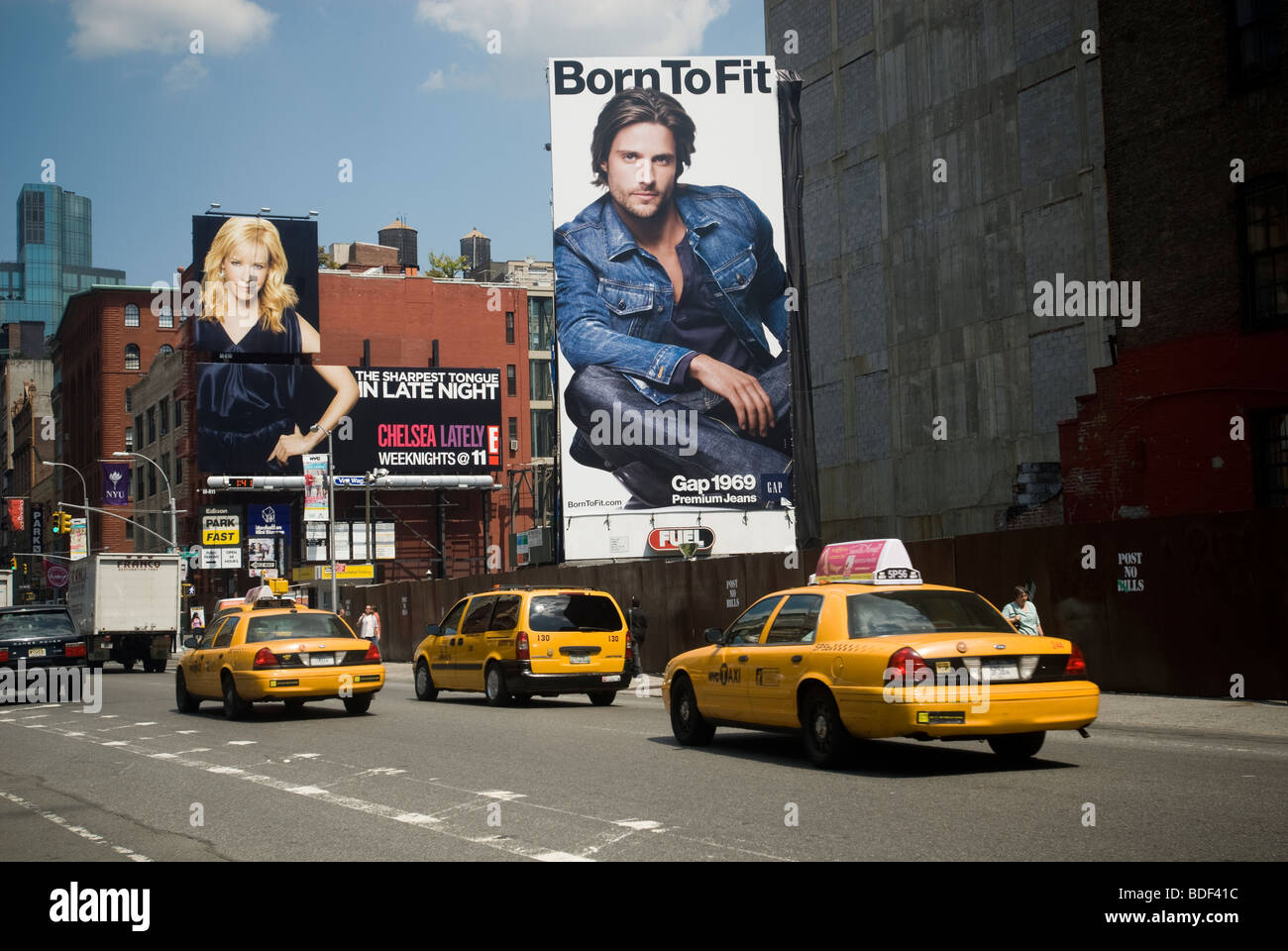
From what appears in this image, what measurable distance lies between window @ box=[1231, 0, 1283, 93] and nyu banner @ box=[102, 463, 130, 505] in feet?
198

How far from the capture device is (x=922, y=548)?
24.3 m

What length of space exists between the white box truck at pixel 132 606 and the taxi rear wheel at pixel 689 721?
28.7 m

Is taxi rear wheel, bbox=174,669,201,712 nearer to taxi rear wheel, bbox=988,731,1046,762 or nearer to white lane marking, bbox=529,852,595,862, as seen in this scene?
taxi rear wheel, bbox=988,731,1046,762

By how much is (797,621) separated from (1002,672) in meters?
2.03

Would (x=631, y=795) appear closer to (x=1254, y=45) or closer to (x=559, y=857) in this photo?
(x=559, y=857)

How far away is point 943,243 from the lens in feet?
132

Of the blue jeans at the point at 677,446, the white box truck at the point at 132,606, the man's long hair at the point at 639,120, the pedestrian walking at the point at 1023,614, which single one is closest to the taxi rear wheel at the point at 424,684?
the pedestrian walking at the point at 1023,614

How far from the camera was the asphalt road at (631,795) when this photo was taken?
8805 mm

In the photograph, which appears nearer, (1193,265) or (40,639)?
(1193,265)

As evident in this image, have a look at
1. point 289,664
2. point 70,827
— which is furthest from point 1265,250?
point 70,827

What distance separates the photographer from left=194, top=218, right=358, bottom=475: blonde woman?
245 feet

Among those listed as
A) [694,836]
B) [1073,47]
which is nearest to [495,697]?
[694,836]

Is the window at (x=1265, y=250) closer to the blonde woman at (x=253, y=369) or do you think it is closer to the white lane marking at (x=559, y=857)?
the white lane marking at (x=559, y=857)

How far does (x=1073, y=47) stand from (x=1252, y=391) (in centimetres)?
1510
